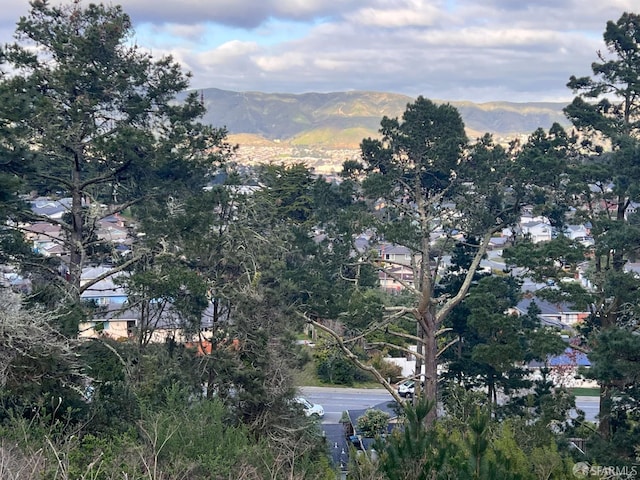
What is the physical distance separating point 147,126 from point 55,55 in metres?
2.15

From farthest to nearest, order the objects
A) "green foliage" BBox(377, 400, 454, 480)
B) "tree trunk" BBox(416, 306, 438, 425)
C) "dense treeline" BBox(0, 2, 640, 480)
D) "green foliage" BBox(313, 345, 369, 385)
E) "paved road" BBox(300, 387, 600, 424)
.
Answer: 1. "green foliage" BBox(313, 345, 369, 385)
2. "paved road" BBox(300, 387, 600, 424)
3. "tree trunk" BBox(416, 306, 438, 425)
4. "dense treeline" BBox(0, 2, 640, 480)
5. "green foliage" BBox(377, 400, 454, 480)

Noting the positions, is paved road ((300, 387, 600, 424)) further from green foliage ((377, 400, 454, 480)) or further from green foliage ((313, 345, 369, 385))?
green foliage ((377, 400, 454, 480))

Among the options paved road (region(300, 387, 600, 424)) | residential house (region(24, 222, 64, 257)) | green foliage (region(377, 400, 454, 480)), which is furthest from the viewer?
paved road (region(300, 387, 600, 424))

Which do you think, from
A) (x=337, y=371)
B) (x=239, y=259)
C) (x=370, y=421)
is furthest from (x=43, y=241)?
(x=337, y=371)

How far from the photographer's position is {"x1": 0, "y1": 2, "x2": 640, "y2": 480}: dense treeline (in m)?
9.07

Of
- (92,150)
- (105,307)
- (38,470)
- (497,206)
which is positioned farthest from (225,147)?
(38,470)

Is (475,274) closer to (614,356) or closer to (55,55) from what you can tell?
(614,356)

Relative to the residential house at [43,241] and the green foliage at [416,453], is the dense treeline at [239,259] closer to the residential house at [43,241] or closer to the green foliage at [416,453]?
the residential house at [43,241]

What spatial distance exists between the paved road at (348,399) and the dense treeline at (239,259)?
516 centimetres

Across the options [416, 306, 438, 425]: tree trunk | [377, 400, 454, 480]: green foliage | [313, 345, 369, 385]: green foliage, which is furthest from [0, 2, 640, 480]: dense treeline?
[313, 345, 369, 385]: green foliage

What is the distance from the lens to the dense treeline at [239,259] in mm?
9070

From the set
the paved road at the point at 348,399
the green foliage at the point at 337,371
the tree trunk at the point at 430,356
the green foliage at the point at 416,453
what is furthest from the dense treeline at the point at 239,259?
the green foliage at the point at 337,371

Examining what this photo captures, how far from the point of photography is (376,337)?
2333 cm

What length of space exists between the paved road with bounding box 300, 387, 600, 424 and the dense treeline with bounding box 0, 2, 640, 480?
16.9 feet
